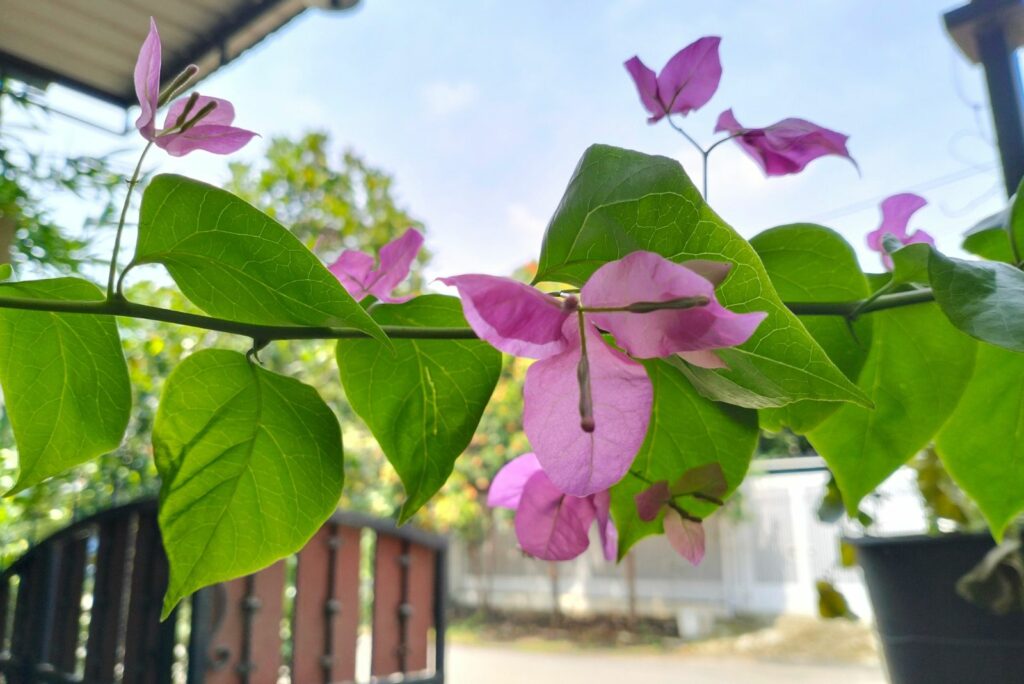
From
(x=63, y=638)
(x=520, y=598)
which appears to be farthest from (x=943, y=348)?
(x=520, y=598)

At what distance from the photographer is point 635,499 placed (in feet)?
0.53

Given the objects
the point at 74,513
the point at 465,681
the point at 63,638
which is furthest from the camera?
the point at 465,681

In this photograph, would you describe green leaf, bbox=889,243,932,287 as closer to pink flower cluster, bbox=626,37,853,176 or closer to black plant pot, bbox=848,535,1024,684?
pink flower cluster, bbox=626,37,853,176

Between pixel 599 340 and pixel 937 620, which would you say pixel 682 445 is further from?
pixel 937 620

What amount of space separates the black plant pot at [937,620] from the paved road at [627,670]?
2.23m

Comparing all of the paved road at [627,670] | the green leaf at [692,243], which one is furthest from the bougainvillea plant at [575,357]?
the paved road at [627,670]

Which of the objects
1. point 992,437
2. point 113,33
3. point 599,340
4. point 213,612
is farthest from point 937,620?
point 113,33

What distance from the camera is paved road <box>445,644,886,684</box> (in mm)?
2635

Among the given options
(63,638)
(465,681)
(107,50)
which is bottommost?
(465,681)

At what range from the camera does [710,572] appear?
352 cm

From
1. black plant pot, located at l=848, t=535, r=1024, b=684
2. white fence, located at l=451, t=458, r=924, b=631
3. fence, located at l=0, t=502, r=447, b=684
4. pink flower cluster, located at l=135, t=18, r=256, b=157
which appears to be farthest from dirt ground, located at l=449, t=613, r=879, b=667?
pink flower cluster, located at l=135, t=18, r=256, b=157

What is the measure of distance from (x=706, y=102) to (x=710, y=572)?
11.9 ft

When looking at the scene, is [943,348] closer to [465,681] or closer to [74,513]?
[74,513]

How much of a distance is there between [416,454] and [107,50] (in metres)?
1.11
